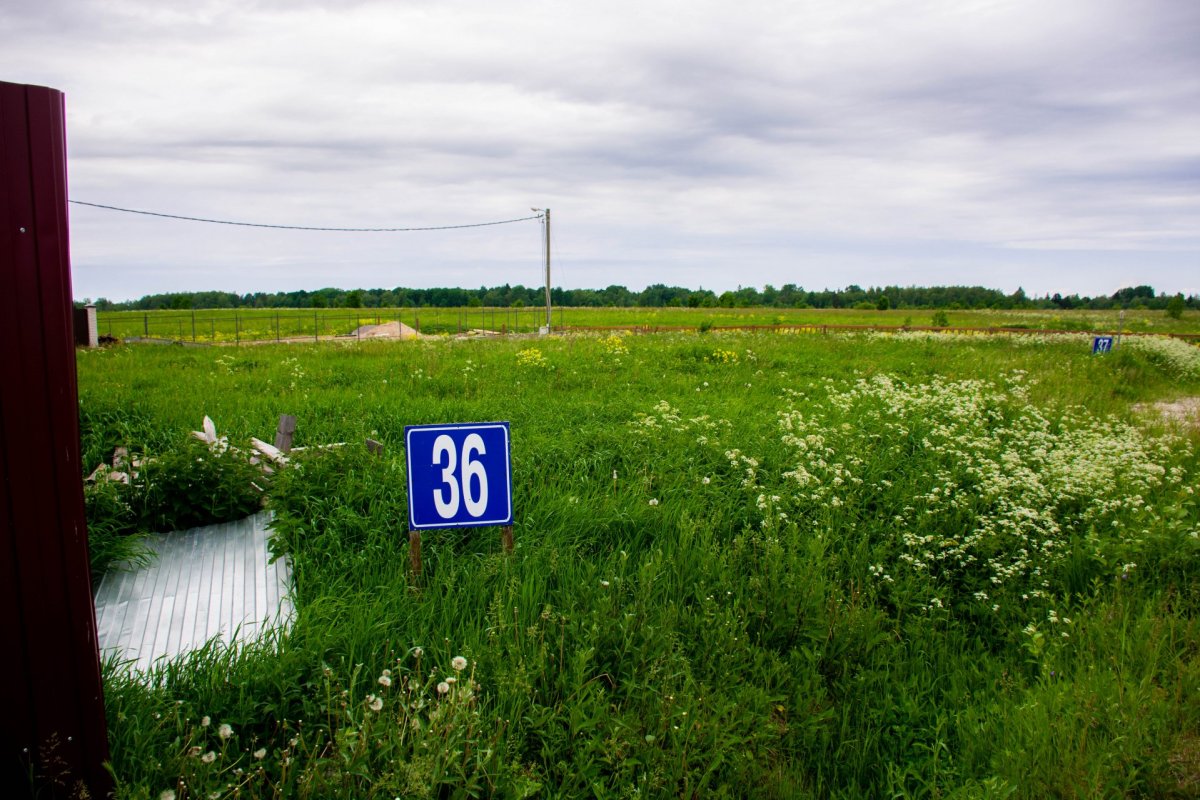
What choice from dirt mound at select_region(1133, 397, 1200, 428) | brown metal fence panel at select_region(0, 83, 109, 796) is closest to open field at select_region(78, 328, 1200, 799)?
brown metal fence panel at select_region(0, 83, 109, 796)

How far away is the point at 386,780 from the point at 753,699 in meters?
1.98

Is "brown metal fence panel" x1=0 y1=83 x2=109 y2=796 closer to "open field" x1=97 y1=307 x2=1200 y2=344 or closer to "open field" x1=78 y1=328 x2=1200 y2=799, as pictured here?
"open field" x1=78 y1=328 x2=1200 y2=799

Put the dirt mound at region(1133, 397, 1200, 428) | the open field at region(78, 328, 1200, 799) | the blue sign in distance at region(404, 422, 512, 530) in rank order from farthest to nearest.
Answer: the dirt mound at region(1133, 397, 1200, 428), the blue sign in distance at region(404, 422, 512, 530), the open field at region(78, 328, 1200, 799)

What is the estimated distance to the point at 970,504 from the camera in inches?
259

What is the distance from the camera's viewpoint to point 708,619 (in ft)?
14.2

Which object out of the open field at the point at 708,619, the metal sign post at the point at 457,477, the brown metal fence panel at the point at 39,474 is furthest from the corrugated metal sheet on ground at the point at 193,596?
the brown metal fence panel at the point at 39,474

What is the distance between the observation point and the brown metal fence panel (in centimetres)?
227

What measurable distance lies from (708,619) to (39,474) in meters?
3.40

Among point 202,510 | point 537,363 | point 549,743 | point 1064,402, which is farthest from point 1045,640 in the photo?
point 537,363

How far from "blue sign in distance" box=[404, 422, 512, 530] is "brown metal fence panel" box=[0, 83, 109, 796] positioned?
2.02 m

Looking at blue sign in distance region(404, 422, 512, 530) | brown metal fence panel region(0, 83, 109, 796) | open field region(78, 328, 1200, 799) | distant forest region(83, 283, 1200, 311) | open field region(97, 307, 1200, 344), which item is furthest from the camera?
distant forest region(83, 283, 1200, 311)

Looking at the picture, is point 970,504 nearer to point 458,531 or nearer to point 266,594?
point 458,531

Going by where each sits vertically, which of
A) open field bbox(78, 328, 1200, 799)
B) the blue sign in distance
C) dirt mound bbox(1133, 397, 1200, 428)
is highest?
the blue sign in distance

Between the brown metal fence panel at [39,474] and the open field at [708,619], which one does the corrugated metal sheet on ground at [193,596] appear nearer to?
the open field at [708,619]
